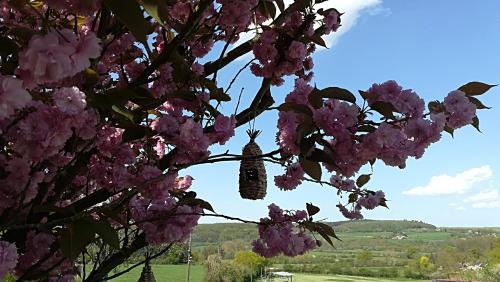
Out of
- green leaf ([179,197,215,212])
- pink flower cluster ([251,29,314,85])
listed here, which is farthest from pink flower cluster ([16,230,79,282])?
pink flower cluster ([251,29,314,85])

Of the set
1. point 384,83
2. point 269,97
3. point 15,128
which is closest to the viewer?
point 15,128

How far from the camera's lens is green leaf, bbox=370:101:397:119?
94 centimetres

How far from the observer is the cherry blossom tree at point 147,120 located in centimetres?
77

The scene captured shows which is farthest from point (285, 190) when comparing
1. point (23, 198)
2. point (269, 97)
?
point (23, 198)

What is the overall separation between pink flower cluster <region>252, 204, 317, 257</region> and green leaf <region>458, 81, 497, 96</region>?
2.04 feet

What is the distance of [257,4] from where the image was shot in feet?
4.33

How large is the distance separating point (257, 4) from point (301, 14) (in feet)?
0.39

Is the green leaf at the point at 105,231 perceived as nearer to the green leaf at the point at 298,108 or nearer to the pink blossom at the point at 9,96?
the pink blossom at the point at 9,96

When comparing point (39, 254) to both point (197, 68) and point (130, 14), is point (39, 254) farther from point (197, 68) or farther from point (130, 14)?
point (130, 14)

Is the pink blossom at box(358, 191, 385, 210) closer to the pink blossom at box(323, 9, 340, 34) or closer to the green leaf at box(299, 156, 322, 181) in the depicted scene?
the pink blossom at box(323, 9, 340, 34)

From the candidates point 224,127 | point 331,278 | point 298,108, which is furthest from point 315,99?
point 331,278

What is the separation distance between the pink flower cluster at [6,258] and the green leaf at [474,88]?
0.94m

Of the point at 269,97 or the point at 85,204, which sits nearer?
the point at 85,204

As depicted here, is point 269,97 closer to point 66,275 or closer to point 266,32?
point 266,32
